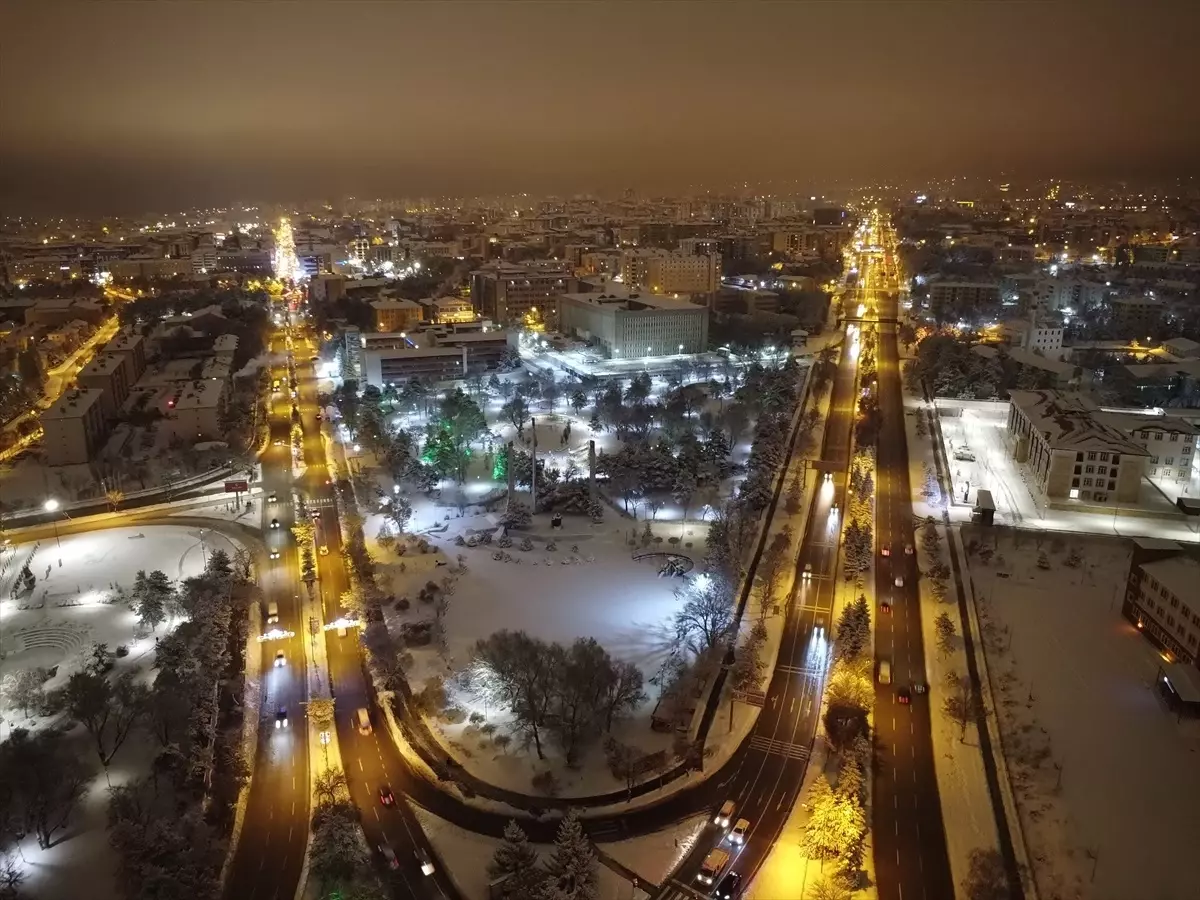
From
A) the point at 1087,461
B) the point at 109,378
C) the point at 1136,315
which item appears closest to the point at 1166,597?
the point at 1087,461

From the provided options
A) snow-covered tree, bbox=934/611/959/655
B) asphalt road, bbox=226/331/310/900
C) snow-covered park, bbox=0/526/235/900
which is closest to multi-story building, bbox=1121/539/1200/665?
snow-covered tree, bbox=934/611/959/655

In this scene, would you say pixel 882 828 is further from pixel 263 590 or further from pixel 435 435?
pixel 435 435

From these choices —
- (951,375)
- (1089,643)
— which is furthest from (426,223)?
(1089,643)

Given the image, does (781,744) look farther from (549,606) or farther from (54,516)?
(54,516)

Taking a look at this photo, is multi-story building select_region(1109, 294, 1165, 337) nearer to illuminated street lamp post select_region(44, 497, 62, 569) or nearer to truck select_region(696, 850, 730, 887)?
truck select_region(696, 850, 730, 887)

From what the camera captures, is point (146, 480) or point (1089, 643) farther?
point (146, 480)

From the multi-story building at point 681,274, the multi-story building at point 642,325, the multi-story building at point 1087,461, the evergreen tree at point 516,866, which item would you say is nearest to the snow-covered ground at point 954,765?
the evergreen tree at point 516,866
